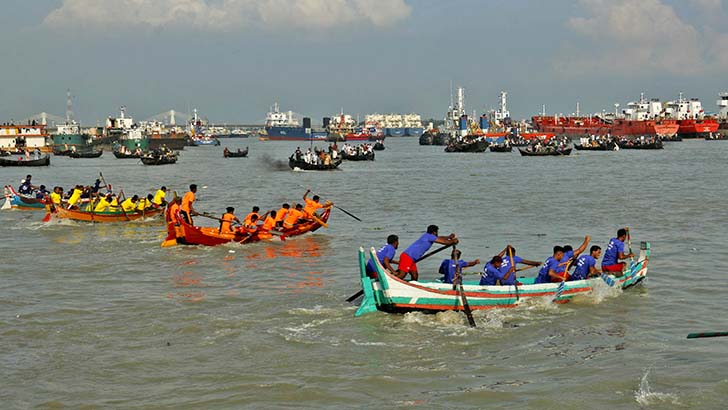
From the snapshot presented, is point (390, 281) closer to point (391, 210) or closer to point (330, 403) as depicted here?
point (330, 403)

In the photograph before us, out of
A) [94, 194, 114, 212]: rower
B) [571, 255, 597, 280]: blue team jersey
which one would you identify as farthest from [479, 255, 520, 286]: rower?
[94, 194, 114, 212]: rower

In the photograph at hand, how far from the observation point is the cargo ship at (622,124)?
141m

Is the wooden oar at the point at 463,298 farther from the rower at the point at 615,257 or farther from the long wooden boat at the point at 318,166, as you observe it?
the long wooden boat at the point at 318,166

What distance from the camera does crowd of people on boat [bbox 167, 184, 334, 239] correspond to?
24.5 metres

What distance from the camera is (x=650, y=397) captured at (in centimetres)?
1157

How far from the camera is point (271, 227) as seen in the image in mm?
25703

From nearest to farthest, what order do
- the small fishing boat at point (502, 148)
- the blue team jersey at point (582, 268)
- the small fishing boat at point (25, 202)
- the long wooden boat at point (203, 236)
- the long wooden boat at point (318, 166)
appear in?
the blue team jersey at point (582, 268)
the long wooden boat at point (203, 236)
the small fishing boat at point (25, 202)
the long wooden boat at point (318, 166)
the small fishing boat at point (502, 148)

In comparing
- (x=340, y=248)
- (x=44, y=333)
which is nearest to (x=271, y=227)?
(x=340, y=248)

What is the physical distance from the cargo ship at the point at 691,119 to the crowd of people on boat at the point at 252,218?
13436 centimetres

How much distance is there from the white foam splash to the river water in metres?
0.03

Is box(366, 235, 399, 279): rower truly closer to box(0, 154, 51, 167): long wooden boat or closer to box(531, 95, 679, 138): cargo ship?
box(0, 154, 51, 167): long wooden boat

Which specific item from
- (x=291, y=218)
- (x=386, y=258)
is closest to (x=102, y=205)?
(x=291, y=218)

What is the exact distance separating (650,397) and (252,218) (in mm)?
15783

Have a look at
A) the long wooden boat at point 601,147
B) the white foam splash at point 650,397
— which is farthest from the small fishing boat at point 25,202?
the long wooden boat at point 601,147
